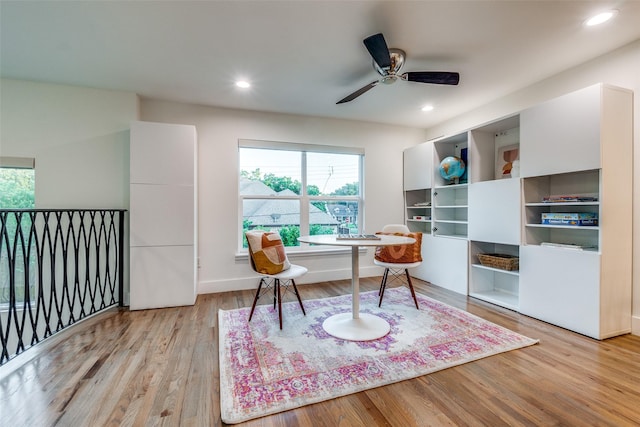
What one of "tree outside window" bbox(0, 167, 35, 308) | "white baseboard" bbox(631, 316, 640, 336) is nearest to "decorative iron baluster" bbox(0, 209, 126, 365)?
"tree outside window" bbox(0, 167, 35, 308)

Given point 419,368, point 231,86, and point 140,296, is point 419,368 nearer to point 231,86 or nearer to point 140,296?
point 140,296

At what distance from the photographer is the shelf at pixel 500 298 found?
2896mm

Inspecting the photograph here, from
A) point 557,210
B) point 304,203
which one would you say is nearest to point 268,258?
point 304,203

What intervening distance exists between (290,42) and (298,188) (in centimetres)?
206

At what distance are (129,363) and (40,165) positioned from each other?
2490 mm

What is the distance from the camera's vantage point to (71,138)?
9.73 ft

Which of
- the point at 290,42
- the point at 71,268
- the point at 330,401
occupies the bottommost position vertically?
the point at 330,401

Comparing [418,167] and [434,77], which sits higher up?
[434,77]

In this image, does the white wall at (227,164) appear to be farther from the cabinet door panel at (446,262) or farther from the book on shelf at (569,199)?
the book on shelf at (569,199)

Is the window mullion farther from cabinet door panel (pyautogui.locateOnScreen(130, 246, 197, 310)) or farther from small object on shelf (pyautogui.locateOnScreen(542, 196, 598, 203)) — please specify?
small object on shelf (pyautogui.locateOnScreen(542, 196, 598, 203))

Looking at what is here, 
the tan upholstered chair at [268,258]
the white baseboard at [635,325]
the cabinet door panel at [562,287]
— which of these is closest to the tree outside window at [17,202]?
the tan upholstered chair at [268,258]

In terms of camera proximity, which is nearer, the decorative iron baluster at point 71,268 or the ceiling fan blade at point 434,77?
the ceiling fan blade at point 434,77

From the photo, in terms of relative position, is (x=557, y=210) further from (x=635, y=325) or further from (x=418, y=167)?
(x=418, y=167)

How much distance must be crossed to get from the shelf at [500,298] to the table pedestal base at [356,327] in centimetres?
147
